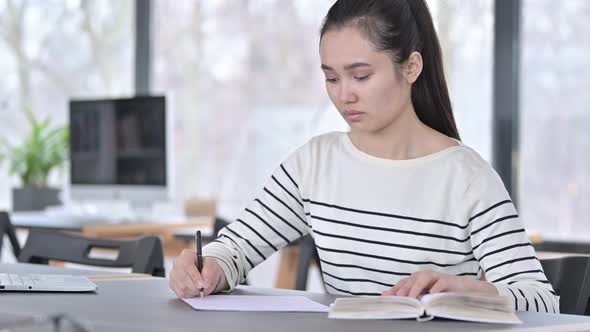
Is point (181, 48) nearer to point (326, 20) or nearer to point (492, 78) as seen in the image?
point (492, 78)

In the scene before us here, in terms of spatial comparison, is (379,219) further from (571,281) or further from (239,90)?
(239,90)

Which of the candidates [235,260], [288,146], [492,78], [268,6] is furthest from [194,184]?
[235,260]

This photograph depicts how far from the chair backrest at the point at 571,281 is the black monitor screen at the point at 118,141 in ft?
8.43

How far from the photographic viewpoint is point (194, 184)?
4711 millimetres

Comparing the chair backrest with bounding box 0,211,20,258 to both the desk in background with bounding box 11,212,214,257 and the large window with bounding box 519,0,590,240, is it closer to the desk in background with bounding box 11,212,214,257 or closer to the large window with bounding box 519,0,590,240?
the desk in background with bounding box 11,212,214,257

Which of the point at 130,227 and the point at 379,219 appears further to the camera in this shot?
the point at 130,227

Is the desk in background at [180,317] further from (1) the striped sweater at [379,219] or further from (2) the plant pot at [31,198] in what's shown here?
(2) the plant pot at [31,198]

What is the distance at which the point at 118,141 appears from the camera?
14.0 ft

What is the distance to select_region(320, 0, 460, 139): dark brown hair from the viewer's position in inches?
67.7

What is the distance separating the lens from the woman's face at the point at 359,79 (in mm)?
1670

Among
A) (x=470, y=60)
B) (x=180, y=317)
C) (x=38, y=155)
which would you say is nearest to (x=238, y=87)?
(x=38, y=155)

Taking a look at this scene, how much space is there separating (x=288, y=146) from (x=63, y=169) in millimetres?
1215

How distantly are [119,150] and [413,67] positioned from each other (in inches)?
106

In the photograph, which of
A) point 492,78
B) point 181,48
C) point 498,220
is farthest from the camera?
point 181,48
